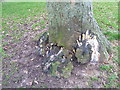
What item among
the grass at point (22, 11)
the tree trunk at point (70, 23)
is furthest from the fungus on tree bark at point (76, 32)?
the grass at point (22, 11)

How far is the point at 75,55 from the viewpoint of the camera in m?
2.88

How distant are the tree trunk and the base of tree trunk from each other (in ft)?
0.19

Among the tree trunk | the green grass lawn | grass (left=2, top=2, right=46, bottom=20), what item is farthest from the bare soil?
the green grass lawn

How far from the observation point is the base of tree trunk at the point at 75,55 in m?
2.80

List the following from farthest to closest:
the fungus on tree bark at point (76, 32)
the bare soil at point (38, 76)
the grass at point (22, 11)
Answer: the grass at point (22, 11), the fungus on tree bark at point (76, 32), the bare soil at point (38, 76)

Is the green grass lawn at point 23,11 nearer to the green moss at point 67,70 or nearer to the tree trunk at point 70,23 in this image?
the tree trunk at point 70,23

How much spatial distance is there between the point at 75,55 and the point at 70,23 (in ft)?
2.17

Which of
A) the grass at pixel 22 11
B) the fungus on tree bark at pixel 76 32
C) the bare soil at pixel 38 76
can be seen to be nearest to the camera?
the bare soil at pixel 38 76

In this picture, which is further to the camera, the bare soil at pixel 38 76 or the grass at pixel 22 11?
the grass at pixel 22 11

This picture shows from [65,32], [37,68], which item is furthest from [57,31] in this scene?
[37,68]

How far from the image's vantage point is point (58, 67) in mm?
2787

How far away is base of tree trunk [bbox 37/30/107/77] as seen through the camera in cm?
280

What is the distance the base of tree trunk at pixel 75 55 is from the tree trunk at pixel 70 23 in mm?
59

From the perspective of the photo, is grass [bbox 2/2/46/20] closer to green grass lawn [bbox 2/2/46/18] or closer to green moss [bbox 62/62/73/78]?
green grass lawn [bbox 2/2/46/18]
